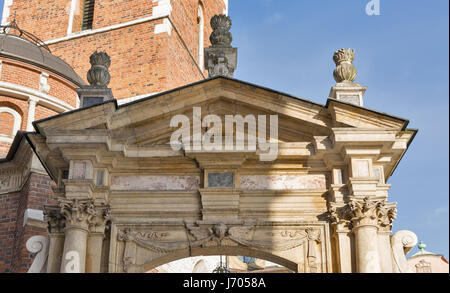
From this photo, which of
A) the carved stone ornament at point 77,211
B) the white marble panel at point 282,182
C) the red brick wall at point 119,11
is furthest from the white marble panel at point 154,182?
the red brick wall at point 119,11

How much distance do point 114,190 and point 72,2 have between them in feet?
45.8

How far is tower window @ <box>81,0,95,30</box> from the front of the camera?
21.7 m

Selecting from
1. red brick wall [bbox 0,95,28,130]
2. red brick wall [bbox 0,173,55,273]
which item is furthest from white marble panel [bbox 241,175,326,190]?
red brick wall [bbox 0,95,28,130]

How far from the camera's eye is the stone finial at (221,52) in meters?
10.8

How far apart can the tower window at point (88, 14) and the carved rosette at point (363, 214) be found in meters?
14.9

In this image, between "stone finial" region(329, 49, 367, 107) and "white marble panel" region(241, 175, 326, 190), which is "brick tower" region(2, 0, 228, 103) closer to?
"stone finial" region(329, 49, 367, 107)

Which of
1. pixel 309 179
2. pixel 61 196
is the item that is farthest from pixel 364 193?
pixel 61 196

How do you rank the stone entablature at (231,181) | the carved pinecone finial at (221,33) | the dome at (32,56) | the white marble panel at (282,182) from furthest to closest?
the dome at (32,56), the carved pinecone finial at (221,33), the white marble panel at (282,182), the stone entablature at (231,181)

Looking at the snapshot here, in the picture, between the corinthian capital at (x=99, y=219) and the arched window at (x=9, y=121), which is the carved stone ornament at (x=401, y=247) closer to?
the corinthian capital at (x=99, y=219)

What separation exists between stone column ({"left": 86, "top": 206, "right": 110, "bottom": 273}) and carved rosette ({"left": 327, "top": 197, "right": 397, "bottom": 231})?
11.0 ft

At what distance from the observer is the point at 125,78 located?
19.2m

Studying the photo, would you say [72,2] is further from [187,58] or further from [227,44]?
[227,44]

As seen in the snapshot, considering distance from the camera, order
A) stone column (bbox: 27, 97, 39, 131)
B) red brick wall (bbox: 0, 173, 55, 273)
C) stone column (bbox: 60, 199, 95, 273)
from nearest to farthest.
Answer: stone column (bbox: 60, 199, 95, 273) → red brick wall (bbox: 0, 173, 55, 273) → stone column (bbox: 27, 97, 39, 131)

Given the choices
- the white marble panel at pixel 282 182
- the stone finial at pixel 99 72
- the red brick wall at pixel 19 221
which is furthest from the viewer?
the red brick wall at pixel 19 221
